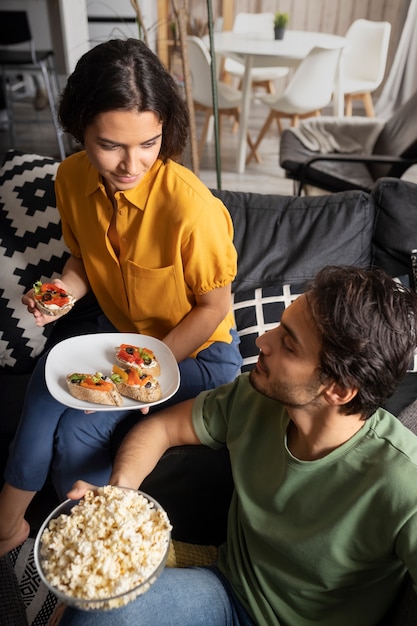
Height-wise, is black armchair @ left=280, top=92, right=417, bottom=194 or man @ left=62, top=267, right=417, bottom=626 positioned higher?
man @ left=62, top=267, right=417, bottom=626

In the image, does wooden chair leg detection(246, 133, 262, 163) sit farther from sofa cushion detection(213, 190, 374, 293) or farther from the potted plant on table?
sofa cushion detection(213, 190, 374, 293)

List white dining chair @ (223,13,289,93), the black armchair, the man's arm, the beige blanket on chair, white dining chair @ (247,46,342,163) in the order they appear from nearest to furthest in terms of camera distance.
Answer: the man's arm, the black armchair, the beige blanket on chair, white dining chair @ (247,46,342,163), white dining chair @ (223,13,289,93)

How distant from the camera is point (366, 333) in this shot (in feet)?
3.22

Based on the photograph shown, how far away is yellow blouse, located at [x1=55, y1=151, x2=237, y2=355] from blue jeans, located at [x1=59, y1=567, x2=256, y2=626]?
0.61 meters

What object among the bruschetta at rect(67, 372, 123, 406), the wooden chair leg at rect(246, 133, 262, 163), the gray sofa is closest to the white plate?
the bruschetta at rect(67, 372, 123, 406)

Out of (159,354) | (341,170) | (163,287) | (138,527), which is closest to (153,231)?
(163,287)

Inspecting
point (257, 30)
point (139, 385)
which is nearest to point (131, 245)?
point (139, 385)

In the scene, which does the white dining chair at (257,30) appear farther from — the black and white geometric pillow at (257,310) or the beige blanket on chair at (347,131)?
the black and white geometric pillow at (257,310)

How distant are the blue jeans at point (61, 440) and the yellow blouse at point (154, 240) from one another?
192mm

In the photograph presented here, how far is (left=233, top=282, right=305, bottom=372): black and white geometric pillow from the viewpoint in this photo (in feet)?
6.06

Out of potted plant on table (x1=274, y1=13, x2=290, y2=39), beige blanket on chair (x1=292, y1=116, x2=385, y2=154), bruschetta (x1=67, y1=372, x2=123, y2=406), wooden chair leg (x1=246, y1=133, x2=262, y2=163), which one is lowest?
wooden chair leg (x1=246, y1=133, x2=262, y2=163)

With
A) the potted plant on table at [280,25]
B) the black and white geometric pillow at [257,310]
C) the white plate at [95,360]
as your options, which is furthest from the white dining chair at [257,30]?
the white plate at [95,360]

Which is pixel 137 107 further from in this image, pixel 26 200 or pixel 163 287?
pixel 26 200

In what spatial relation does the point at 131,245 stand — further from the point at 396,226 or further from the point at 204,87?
the point at 204,87
